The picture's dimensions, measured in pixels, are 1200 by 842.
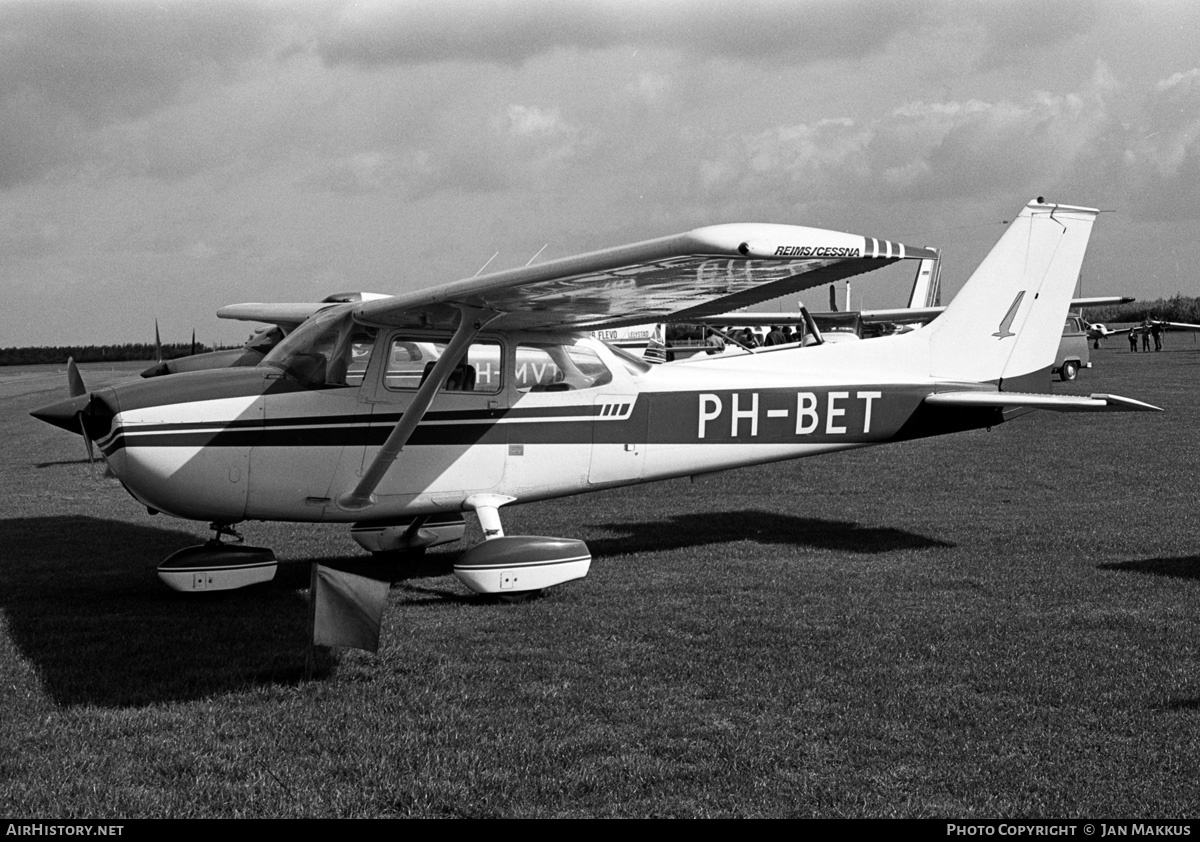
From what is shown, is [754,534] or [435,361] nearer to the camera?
[435,361]

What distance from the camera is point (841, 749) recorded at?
4.33m

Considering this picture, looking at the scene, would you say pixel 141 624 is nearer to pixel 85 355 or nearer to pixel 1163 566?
pixel 1163 566

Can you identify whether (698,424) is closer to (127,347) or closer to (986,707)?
(986,707)

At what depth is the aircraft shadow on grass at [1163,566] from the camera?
735 cm

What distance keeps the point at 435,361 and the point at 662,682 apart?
3.33 m

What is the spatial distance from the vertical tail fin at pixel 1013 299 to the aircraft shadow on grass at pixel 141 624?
4.95 metres

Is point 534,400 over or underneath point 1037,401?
over

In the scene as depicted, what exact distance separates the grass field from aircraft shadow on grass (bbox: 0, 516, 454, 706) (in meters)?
0.03

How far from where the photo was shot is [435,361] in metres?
7.69

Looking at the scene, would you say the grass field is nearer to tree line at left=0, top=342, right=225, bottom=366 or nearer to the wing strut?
the wing strut

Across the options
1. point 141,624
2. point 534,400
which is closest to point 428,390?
point 534,400

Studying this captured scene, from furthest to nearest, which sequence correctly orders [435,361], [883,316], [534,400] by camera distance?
→ [883,316]
[534,400]
[435,361]

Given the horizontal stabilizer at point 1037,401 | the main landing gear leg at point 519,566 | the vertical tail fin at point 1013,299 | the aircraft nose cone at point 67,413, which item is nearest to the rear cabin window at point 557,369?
the main landing gear leg at point 519,566
